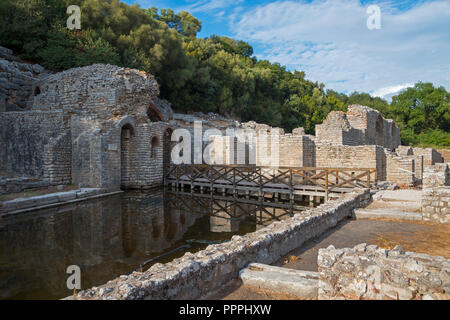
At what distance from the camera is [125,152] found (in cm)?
1473

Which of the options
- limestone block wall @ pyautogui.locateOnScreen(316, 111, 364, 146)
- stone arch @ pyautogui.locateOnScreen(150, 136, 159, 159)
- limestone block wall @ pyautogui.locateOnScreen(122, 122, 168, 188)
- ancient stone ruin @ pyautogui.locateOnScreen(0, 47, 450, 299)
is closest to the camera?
ancient stone ruin @ pyautogui.locateOnScreen(0, 47, 450, 299)

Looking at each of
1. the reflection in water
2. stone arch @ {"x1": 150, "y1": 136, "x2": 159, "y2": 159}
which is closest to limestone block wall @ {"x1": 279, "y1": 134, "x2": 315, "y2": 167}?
the reflection in water

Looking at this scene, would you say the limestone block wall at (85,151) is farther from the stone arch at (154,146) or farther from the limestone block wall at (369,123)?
the limestone block wall at (369,123)

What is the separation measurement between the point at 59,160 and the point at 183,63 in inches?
761

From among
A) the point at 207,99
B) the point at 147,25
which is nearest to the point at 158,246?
the point at 147,25

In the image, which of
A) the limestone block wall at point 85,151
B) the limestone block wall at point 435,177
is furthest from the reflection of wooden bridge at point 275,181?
the limestone block wall at point 85,151

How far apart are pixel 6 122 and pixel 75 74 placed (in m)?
4.02

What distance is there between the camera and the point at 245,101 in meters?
37.6

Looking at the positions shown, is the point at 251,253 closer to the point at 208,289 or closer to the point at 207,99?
the point at 208,289

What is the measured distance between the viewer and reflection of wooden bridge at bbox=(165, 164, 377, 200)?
34.5 ft

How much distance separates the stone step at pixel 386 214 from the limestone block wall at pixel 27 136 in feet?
43.1

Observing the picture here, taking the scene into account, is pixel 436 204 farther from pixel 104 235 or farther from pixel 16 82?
pixel 16 82

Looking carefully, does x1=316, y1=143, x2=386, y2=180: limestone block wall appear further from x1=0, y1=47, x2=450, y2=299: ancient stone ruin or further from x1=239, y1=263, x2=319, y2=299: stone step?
x1=239, y1=263, x2=319, y2=299: stone step

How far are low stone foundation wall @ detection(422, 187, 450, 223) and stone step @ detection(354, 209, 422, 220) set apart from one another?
0.23 meters
